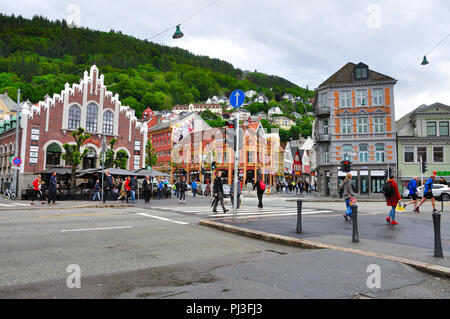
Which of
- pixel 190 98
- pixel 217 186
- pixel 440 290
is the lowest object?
pixel 440 290

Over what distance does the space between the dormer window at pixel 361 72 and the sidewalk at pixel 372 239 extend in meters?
34.7

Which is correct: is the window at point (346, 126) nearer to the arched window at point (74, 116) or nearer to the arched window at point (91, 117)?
the arched window at point (91, 117)

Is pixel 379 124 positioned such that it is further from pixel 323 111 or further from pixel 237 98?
pixel 237 98

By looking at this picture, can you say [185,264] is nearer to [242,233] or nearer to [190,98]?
[242,233]

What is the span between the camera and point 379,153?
4141 centimetres

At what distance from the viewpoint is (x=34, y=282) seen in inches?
176

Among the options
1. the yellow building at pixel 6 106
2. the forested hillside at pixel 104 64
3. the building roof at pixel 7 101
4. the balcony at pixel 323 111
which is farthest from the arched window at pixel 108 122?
the building roof at pixel 7 101

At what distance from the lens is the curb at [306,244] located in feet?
17.1

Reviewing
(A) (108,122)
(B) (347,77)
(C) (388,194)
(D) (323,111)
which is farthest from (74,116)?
(C) (388,194)

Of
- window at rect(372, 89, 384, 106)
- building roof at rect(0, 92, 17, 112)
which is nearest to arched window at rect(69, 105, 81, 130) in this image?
window at rect(372, 89, 384, 106)

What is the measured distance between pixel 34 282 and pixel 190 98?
6271 inches

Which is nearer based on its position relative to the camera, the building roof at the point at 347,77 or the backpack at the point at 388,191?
the backpack at the point at 388,191
